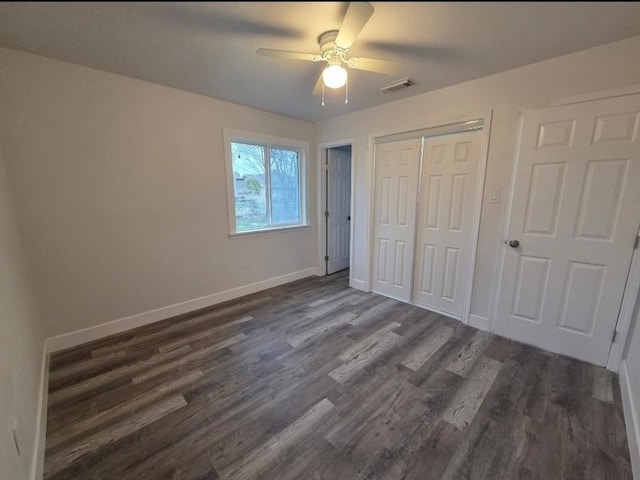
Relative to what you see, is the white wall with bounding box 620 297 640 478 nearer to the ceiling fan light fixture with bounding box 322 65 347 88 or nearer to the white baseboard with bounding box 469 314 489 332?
the white baseboard with bounding box 469 314 489 332

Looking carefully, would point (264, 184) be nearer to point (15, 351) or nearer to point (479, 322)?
point (15, 351)

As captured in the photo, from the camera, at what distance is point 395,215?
10.3 feet

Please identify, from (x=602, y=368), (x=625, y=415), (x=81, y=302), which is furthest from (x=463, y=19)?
(x=81, y=302)

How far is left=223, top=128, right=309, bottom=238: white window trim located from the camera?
300cm

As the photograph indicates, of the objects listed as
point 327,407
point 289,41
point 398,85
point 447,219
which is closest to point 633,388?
point 447,219

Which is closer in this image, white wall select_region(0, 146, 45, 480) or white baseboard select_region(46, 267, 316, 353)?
white wall select_region(0, 146, 45, 480)

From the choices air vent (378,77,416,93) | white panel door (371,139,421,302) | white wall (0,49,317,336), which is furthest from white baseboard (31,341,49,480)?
air vent (378,77,416,93)

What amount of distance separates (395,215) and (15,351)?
3165 mm

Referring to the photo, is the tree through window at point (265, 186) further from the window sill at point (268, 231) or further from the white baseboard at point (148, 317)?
the white baseboard at point (148, 317)

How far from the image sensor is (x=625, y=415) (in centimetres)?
156

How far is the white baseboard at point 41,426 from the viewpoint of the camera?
1228 millimetres

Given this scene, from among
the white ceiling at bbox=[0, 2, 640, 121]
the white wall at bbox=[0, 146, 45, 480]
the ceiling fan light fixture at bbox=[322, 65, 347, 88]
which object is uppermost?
the white ceiling at bbox=[0, 2, 640, 121]

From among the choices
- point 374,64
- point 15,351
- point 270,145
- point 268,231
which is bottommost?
point 15,351

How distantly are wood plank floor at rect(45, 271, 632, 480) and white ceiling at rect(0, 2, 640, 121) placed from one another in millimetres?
2046
